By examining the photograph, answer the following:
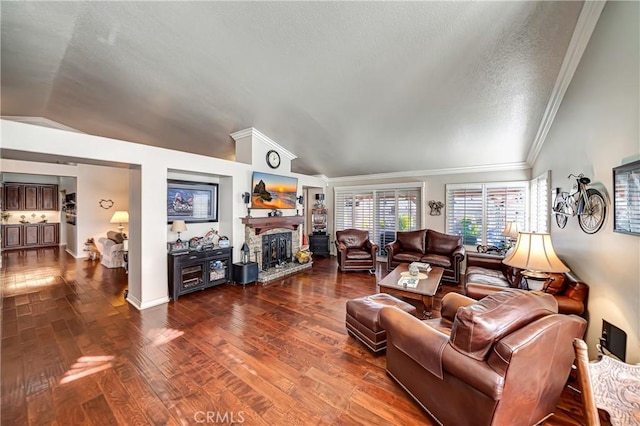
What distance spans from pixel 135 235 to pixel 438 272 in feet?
16.1

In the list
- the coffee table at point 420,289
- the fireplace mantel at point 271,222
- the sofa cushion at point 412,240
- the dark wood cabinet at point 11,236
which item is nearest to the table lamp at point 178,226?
the fireplace mantel at point 271,222

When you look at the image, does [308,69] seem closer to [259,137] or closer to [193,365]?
[259,137]

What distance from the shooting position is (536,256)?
88.9 inches

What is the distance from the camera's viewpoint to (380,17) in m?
2.30

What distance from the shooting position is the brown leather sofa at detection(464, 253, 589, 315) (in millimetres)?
2326

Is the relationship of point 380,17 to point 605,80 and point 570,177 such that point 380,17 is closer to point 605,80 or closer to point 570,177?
point 605,80

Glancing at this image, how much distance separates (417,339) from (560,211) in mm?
2764

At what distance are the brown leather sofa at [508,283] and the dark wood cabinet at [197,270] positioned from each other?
409 cm

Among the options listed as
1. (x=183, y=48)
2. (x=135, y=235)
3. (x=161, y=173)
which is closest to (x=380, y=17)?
(x=183, y=48)

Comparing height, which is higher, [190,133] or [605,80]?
[190,133]

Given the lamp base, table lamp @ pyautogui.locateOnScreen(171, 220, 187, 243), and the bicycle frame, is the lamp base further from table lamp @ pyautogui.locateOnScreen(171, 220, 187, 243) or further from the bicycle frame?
table lamp @ pyautogui.locateOnScreen(171, 220, 187, 243)

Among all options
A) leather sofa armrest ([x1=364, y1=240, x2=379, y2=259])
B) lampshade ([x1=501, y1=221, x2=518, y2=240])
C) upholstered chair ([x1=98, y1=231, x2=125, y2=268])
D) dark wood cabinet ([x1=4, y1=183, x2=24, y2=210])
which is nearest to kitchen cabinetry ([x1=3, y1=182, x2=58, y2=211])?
→ dark wood cabinet ([x1=4, y1=183, x2=24, y2=210])

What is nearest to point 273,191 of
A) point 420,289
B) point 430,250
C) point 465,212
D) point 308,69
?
point 308,69

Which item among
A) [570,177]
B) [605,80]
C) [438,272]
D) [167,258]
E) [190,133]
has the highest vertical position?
[190,133]
